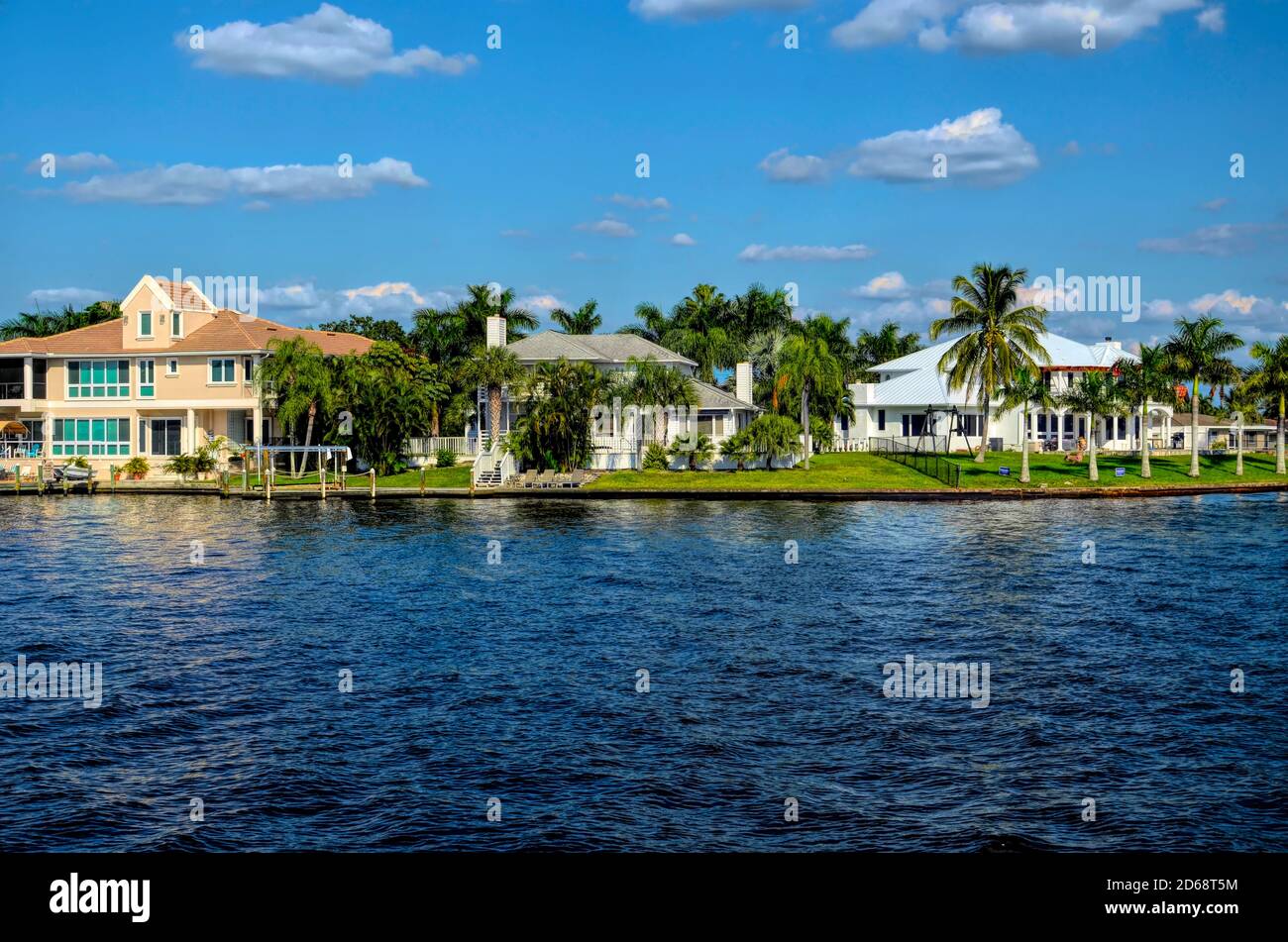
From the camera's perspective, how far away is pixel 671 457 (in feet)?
245

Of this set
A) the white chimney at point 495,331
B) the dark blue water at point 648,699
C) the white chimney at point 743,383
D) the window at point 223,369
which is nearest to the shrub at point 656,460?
the white chimney at point 743,383

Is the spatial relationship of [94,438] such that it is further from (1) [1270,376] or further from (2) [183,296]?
(1) [1270,376]

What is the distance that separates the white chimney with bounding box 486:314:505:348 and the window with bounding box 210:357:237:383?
57.0ft

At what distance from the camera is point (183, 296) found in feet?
275

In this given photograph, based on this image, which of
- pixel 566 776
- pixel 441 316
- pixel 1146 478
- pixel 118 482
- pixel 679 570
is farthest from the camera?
pixel 441 316

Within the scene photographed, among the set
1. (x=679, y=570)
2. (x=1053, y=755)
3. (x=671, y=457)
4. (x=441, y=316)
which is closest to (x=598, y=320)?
(x=441, y=316)

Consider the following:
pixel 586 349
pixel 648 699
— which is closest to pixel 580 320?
pixel 586 349

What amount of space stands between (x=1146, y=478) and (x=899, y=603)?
46.3 m

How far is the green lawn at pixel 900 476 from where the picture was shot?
224 feet

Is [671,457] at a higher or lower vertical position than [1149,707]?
higher

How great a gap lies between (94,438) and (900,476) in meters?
55.8

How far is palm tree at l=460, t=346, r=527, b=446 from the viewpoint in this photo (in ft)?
242

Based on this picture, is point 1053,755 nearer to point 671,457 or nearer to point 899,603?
point 899,603
